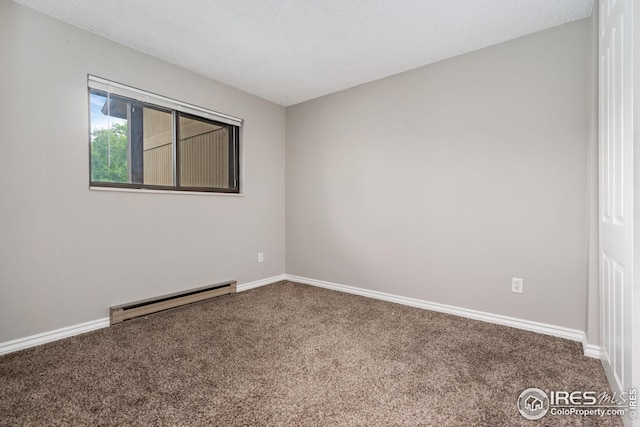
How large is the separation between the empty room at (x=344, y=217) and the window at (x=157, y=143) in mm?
19

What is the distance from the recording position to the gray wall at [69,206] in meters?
1.93

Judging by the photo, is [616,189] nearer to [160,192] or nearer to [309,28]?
[309,28]

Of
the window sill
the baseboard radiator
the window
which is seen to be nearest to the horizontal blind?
the window

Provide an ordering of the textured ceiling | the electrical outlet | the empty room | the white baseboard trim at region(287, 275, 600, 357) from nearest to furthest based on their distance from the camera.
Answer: the empty room, the textured ceiling, the white baseboard trim at region(287, 275, 600, 357), the electrical outlet

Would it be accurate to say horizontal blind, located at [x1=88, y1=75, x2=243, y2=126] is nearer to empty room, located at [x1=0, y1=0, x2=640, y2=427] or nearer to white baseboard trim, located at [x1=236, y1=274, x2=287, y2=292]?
empty room, located at [x1=0, y1=0, x2=640, y2=427]

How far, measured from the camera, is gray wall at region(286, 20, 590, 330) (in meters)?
2.14

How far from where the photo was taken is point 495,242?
242cm

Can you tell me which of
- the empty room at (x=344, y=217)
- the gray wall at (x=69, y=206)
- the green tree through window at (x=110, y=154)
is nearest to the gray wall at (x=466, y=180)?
the empty room at (x=344, y=217)

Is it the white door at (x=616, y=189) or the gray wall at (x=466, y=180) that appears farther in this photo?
the gray wall at (x=466, y=180)

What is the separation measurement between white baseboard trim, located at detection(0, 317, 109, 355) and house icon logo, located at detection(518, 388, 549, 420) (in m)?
2.80

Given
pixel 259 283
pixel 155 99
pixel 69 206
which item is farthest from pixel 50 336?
pixel 155 99

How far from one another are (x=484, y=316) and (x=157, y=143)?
327 cm

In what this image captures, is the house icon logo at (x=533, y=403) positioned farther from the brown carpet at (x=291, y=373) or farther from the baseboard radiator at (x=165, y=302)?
the baseboard radiator at (x=165, y=302)

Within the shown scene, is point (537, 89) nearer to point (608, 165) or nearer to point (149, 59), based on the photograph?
point (608, 165)
